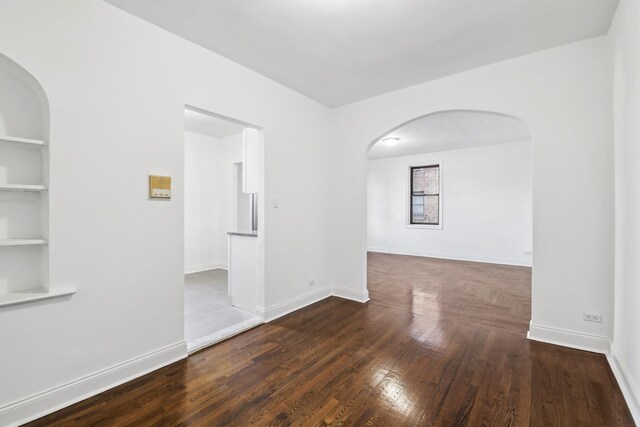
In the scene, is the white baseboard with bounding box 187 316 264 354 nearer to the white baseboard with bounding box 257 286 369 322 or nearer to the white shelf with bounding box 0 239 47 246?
the white baseboard with bounding box 257 286 369 322

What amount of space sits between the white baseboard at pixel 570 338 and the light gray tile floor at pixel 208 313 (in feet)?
9.65

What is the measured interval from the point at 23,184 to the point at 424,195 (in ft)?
25.5

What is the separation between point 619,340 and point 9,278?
4372 mm

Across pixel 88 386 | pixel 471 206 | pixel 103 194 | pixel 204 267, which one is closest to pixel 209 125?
pixel 204 267

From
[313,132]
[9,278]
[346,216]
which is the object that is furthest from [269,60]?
[9,278]

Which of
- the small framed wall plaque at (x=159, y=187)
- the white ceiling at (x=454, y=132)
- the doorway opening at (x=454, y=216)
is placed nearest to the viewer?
the small framed wall plaque at (x=159, y=187)

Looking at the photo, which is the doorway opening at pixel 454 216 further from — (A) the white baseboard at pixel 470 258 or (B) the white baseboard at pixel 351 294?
(B) the white baseboard at pixel 351 294

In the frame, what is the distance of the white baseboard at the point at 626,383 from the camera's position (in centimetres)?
172

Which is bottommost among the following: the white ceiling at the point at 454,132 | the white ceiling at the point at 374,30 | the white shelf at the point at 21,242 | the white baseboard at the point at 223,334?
the white baseboard at the point at 223,334

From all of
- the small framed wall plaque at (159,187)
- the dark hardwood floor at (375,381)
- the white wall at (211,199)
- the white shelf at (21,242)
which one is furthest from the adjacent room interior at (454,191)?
the white shelf at (21,242)

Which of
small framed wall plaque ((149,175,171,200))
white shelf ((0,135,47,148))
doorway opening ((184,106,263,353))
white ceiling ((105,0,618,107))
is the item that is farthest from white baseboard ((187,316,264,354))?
white ceiling ((105,0,618,107))

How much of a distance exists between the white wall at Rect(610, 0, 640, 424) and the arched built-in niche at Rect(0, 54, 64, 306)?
3748 mm

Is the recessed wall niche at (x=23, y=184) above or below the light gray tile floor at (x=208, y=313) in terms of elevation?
above

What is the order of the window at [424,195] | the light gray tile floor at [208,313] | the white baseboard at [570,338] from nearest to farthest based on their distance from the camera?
1. the white baseboard at [570,338]
2. the light gray tile floor at [208,313]
3. the window at [424,195]
